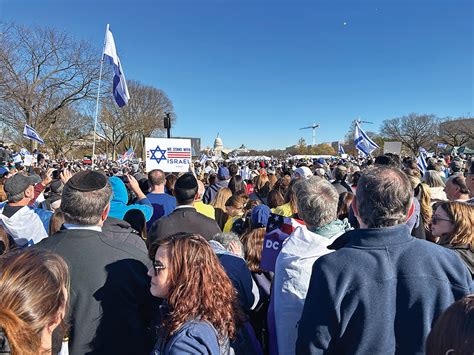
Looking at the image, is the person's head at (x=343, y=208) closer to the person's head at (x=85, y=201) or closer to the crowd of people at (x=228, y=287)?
the crowd of people at (x=228, y=287)

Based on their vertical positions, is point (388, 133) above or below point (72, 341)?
above

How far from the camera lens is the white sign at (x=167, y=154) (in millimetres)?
7390

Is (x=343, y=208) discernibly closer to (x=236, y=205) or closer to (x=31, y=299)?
(x=236, y=205)

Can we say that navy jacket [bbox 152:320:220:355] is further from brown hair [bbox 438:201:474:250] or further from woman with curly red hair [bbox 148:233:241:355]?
brown hair [bbox 438:201:474:250]

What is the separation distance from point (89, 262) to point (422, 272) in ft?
5.99

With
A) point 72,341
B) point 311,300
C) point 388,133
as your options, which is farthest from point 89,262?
point 388,133

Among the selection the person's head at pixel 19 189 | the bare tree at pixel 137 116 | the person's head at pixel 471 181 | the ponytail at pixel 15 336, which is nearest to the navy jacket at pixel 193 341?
the ponytail at pixel 15 336

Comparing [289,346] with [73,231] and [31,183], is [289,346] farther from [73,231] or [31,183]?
[31,183]

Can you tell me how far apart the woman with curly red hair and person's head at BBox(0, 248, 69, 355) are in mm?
498

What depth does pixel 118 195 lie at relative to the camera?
416cm

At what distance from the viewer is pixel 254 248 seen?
9.70ft

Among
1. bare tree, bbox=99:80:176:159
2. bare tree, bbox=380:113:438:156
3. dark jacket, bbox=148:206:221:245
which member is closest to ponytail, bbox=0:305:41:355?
dark jacket, bbox=148:206:221:245

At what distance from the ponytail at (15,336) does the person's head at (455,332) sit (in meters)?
1.37

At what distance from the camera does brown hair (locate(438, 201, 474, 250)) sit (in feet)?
9.32
